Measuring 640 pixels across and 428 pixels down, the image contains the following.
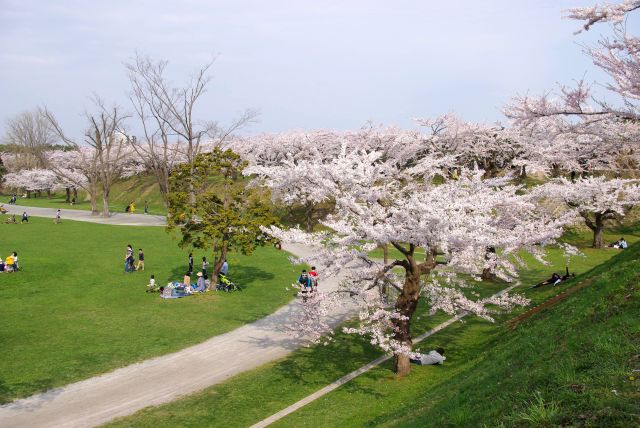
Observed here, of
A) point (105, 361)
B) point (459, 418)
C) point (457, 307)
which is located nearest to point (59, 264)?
point (105, 361)

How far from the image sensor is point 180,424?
13070mm

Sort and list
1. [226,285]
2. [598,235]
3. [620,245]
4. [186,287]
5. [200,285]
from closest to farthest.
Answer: [186,287] < [200,285] < [226,285] < [620,245] < [598,235]

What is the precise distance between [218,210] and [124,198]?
2292 inches

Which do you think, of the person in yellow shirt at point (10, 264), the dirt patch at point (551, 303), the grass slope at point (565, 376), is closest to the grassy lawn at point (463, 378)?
the grass slope at point (565, 376)

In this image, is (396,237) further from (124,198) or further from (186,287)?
(124,198)

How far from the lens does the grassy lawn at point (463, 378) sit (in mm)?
7793

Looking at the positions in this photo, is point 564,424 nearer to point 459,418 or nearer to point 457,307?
point 459,418

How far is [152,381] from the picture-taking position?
15672 mm

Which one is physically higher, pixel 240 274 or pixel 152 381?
pixel 240 274

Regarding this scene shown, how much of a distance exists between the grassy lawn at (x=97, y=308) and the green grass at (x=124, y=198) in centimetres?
3019

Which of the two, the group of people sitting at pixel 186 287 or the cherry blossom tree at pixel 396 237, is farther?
the group of people sitting at pixel 186 287

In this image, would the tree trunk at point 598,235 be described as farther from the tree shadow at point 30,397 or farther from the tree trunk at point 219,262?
the tree shadow at point 30,397

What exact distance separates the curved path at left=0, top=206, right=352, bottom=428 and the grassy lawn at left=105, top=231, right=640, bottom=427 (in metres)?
0.69

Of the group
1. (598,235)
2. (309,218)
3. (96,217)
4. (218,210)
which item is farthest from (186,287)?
(96,217)
